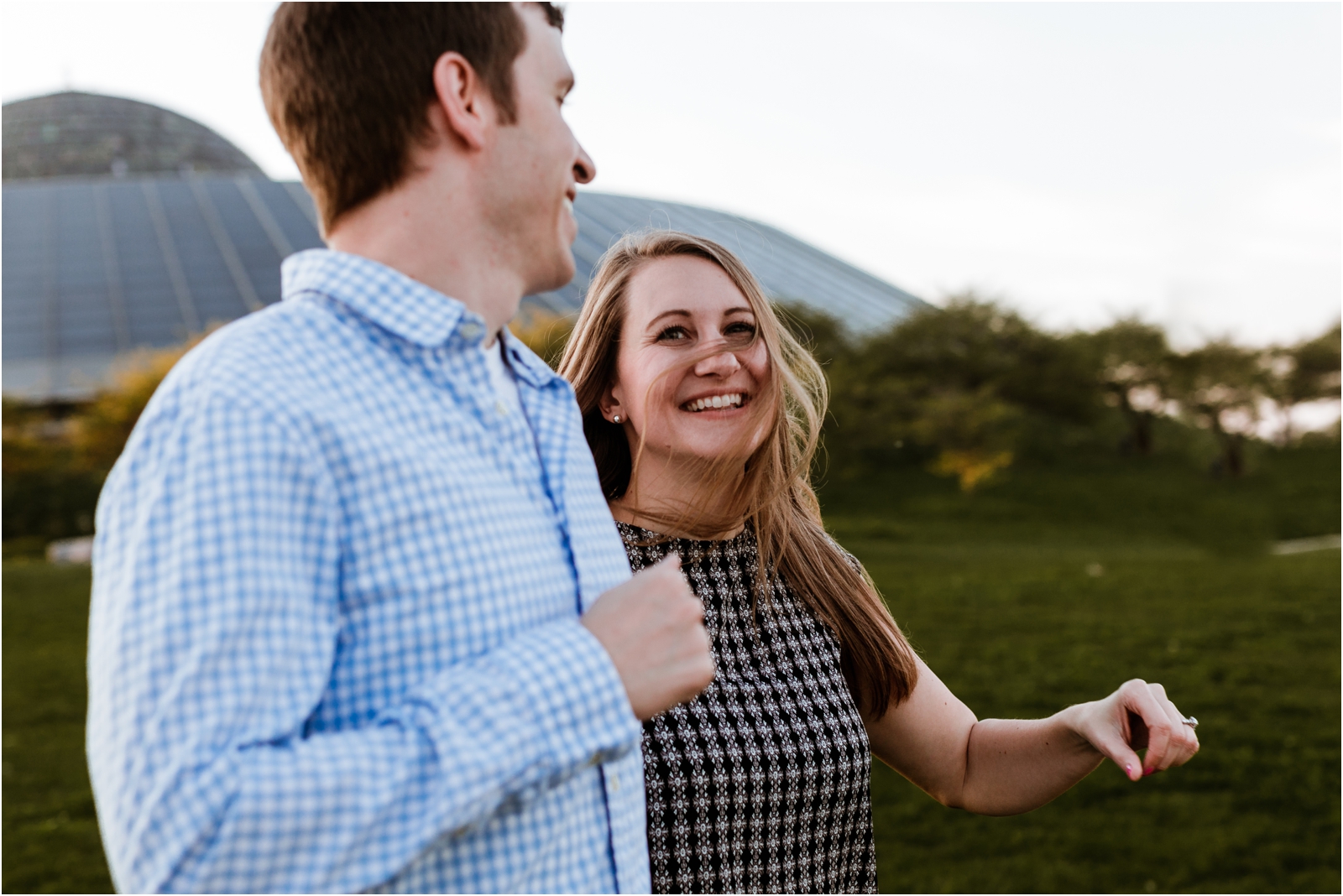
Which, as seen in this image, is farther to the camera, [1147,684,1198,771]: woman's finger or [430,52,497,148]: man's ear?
[1147,684,1198,771]: woman's finger

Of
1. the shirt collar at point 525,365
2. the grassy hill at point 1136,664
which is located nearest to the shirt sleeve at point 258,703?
the shirt collar at point 525,365

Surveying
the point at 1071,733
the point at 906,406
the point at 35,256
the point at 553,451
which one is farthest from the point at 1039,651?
the point at 35,256

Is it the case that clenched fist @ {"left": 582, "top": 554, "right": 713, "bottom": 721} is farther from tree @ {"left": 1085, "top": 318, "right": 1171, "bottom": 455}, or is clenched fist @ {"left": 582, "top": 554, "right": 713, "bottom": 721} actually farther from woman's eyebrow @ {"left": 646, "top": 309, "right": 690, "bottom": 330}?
tree @ {"left": 1085, "top": 318, "right": 1171, "bottom": 455}

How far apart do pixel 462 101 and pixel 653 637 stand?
0.70 metres

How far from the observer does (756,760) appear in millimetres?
2232

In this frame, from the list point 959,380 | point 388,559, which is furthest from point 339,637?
point 959,380

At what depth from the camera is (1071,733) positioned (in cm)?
241

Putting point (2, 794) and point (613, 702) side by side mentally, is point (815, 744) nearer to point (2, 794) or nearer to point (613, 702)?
point (613, 702)

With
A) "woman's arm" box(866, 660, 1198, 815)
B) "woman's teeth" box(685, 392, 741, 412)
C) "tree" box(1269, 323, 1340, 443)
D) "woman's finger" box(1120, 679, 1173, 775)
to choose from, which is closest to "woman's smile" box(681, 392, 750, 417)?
"woman's teeth" box(685, 392, 741, 412)

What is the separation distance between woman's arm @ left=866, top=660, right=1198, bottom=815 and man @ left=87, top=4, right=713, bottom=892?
1.16 metres

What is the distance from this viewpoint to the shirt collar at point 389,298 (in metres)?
1.37

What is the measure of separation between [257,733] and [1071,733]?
1.86m

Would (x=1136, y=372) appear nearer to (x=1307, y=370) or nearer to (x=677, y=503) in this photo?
(x=1307, y=370)

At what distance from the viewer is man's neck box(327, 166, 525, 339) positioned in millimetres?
1407
